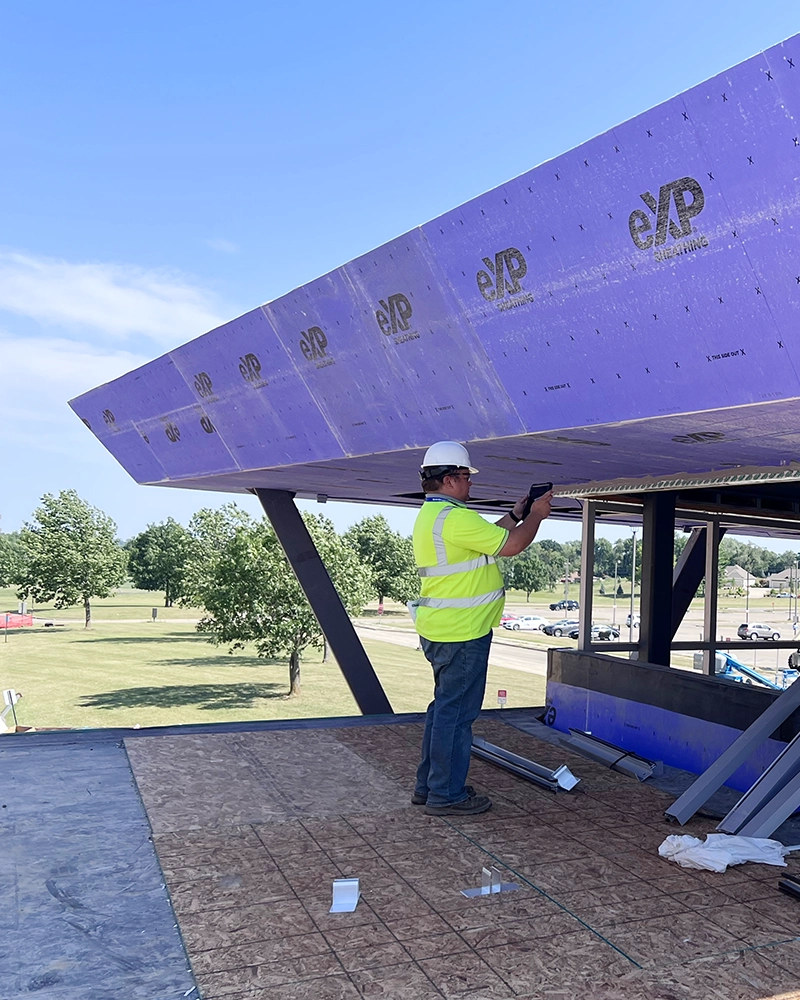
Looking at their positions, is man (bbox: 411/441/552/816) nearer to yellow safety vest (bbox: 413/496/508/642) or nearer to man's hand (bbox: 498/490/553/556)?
yellow safety vest (bbox: 413/496/508/642)

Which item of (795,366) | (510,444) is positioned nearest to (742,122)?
(795,366)

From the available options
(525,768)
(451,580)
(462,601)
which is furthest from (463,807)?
(451,580)

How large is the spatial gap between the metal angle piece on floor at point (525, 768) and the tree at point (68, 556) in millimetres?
49102

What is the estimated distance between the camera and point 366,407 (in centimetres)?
593

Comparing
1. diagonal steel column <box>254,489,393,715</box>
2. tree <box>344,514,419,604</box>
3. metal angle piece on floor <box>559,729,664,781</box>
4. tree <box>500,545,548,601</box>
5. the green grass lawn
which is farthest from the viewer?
tree <box>500,545,548,601</box>

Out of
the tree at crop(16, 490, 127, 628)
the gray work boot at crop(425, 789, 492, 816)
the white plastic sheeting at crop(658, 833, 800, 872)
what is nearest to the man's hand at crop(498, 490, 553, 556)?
the gray work boot at crop(425, 789, 492, 816)

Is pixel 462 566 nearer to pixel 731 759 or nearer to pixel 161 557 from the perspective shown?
pixel 731 759

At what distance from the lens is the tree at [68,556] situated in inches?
2024

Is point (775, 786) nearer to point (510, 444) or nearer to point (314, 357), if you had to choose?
point (510, 444)

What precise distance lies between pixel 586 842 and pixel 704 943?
48.8 inches

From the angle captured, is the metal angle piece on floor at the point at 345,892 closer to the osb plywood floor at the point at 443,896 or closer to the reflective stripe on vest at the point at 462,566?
the osb plywood floor at the point at 443,896

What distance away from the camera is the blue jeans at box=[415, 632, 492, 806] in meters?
5.02

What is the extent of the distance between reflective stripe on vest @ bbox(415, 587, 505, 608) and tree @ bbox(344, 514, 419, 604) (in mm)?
52770

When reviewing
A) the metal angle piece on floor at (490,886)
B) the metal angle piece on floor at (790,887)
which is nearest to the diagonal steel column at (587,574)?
the metal angle piece on floor at (790,887)
